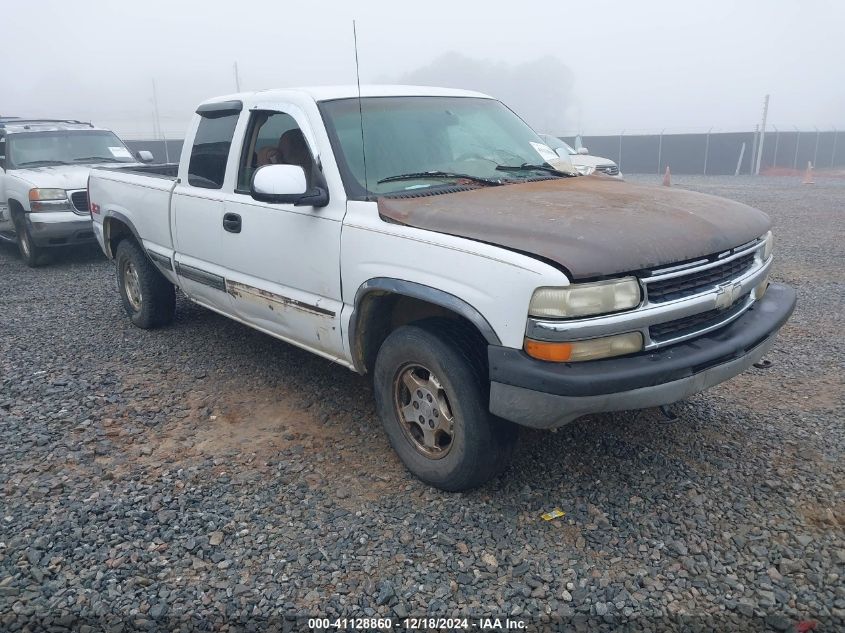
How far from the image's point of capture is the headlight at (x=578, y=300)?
8.83 feet

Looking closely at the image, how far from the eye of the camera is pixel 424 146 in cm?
396

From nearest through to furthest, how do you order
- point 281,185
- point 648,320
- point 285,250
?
point 648,320 < point 281,185 < point 285,250

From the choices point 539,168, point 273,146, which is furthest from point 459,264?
point 273,146

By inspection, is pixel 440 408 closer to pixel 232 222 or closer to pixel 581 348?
pixel 581 348

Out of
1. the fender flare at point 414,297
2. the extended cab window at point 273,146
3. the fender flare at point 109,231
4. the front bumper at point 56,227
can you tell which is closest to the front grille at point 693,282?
the fender flare at point 414,297

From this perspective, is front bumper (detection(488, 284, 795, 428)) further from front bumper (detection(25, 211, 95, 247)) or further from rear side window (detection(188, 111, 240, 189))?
front bumper (detection(25, 211, 95, 247))

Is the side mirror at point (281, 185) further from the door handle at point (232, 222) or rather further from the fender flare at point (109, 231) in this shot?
the fender flare at point (109, 231)

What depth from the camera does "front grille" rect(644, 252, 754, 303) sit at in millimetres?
2893

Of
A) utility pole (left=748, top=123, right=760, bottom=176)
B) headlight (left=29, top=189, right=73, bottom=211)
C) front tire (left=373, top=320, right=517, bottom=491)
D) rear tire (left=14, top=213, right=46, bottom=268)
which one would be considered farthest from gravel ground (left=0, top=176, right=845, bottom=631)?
utility pole (left=748, top=123, right=760, bottom=176)

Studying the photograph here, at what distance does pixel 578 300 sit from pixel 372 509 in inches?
54.9

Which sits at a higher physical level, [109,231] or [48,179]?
[48,179]

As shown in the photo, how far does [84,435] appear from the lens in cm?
405

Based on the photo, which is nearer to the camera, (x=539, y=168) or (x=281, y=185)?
(x=281, y=185)

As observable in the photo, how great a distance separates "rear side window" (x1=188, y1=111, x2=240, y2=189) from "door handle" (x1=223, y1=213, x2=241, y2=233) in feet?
0.95
